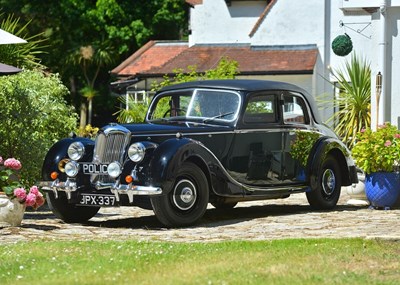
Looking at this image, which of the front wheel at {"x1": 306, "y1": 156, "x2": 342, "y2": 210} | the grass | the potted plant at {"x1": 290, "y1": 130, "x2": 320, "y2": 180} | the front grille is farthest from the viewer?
the front wheel at {"x1": 306, "y1": 156, "x2": 342, "y2": 210}

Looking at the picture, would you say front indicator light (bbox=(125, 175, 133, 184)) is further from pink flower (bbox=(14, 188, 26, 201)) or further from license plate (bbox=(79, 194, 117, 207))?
pink flower (bbox=(14, 188, 26, 201))

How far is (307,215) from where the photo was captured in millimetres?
13953

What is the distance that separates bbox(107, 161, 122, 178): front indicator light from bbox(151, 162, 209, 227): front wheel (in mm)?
516

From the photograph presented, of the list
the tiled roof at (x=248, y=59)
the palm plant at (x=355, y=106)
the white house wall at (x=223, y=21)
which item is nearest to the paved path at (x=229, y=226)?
the palm plant at (x=355, y=106)

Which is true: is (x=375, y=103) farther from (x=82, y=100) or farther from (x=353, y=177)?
(x=82, y=100)

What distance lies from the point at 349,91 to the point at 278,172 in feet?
29.7

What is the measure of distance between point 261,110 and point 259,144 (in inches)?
21.6

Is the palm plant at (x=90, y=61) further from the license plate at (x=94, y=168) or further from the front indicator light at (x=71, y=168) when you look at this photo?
the license plate at (x=94, y=168)

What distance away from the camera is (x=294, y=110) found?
47.6 feet

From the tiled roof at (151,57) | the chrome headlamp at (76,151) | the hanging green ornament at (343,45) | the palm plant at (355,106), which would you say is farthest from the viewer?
the tiled roof at (151,57)

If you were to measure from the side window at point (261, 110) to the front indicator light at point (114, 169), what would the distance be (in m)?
2.05

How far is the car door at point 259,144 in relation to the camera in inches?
523

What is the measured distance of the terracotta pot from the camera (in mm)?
12234

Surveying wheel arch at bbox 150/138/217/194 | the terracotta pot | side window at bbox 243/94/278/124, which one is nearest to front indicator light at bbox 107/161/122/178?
wheel arch at bbox 150/138/217/194
